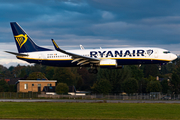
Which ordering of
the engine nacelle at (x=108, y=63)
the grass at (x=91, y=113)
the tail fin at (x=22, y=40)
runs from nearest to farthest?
the grass at (x=91, y=113) → the engine nacelle at (x=108, y=63) → the tail fin at (x=22, y=40)

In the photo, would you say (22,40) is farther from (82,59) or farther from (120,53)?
(120,53)

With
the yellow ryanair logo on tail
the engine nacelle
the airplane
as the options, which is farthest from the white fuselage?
the yellow ryanair logo on tail

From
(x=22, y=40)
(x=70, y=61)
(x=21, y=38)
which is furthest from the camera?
(x=21, y=38)

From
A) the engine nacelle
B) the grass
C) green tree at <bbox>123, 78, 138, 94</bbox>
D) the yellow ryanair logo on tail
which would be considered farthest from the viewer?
green tree at <bbox>123, 78, 138, 94</bbox>

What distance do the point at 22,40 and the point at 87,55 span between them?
18.6 metres

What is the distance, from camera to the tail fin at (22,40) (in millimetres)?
70250

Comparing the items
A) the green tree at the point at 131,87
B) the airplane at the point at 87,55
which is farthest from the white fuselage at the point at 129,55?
the green tree at the point at 131,87

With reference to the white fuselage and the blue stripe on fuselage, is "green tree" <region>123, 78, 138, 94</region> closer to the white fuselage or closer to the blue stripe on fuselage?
the blue stripe on fuselage

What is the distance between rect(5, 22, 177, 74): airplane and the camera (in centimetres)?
5869

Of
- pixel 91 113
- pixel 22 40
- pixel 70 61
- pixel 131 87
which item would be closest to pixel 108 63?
pixel 70 61

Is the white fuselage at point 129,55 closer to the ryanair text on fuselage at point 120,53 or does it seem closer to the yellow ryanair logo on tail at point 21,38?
the ryanair text on fuselage at point 120,53

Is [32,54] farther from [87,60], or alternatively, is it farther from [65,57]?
[87,60]

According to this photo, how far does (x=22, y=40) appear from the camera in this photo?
7125 centimetres

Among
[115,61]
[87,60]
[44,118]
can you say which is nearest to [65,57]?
[87,60]
